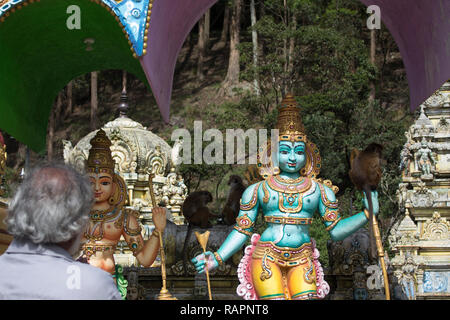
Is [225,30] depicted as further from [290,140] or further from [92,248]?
[92,248]

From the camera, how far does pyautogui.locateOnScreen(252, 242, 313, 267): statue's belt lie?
5633 millimetres

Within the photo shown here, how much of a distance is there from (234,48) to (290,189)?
2208 cm

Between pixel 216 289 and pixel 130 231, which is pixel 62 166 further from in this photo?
pixel 216 289

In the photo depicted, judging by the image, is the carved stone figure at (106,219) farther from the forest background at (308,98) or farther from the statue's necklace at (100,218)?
the forest background at (308,98)

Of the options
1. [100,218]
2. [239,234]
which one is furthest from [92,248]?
[239,234]

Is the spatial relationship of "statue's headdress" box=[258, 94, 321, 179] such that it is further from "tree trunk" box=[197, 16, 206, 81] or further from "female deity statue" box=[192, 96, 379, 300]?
"tree trunk" box=[197, 16, 206, 81]

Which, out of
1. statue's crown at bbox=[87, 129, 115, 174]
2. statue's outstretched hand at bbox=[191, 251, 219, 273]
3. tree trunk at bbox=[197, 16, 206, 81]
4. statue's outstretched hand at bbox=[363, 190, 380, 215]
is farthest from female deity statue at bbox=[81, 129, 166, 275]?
tree trunk at bbox=[197, 16, 206, 81]

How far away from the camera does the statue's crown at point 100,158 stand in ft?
20.5

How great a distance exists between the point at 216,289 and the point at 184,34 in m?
2.99

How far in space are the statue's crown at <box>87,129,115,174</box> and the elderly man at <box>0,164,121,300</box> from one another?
3.49 meters

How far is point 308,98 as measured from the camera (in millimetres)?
21125


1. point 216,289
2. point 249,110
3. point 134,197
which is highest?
point 249,110
